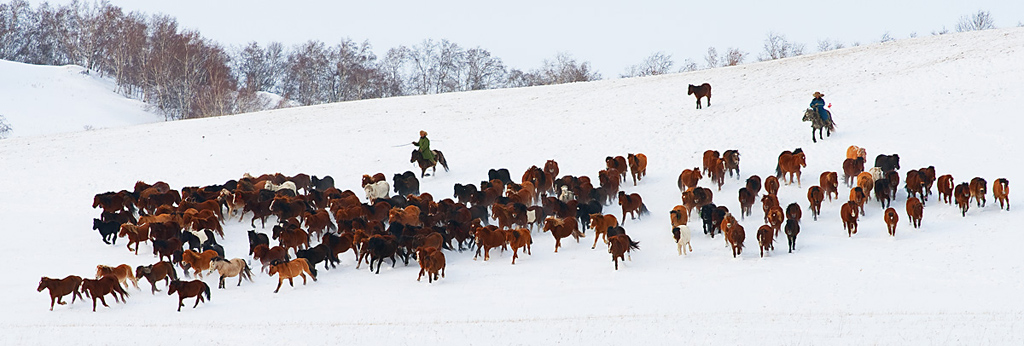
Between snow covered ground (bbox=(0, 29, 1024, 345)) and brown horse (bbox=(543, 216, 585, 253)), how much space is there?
11.2 inches

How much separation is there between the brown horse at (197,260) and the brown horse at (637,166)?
11.7 m

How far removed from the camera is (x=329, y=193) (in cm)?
2144

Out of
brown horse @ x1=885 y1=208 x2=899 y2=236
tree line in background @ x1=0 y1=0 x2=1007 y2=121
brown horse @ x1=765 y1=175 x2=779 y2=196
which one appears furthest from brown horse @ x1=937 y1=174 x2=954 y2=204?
tree line in background @ x1=0 y1=0 x2=1007 y2=121

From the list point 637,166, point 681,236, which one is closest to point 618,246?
point 681,236

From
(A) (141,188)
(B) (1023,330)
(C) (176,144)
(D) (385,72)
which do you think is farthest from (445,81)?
(B) (1023,330)

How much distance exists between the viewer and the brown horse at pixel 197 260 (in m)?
15.5

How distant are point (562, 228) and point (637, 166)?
575 centimetres

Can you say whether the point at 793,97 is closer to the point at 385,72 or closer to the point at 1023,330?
the point at 1023,330

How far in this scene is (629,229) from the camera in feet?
62.9

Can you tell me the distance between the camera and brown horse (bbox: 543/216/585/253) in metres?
17.8

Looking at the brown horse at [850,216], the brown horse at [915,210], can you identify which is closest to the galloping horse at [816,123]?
the brown horse at [915,210]

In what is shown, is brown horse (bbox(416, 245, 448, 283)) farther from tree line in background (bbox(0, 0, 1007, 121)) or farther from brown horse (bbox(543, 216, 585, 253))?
tree line in background (bbox(0, 0, 1007, 121))

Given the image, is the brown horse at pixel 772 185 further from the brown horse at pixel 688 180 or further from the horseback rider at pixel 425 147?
the horseback rider at pixel 425 147

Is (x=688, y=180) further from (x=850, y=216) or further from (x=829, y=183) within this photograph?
(x=850, y=216)
